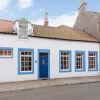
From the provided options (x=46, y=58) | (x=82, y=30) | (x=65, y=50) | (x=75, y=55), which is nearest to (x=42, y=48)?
(x=46, y=58)

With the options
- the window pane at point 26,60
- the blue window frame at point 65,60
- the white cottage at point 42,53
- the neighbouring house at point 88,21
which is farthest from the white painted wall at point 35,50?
the neighbouring house at point 88,21

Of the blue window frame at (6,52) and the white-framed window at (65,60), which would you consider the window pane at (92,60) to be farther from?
the blue window frame at (6,52)

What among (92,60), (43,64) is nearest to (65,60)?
(43,64)

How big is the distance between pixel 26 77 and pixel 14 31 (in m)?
4.21

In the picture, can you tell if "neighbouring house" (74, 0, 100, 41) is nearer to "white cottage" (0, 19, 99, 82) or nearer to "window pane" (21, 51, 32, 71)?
"white cottage" (0, 19, 99, 82)

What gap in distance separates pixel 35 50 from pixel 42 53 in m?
1.08

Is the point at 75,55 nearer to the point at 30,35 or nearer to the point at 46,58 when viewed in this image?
the point at 46,58

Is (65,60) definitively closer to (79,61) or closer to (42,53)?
(79,61)

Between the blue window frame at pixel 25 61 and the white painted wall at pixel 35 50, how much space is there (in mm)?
299

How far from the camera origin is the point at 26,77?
18453 mm

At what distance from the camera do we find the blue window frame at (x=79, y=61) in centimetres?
2183

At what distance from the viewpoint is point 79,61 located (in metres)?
22.2

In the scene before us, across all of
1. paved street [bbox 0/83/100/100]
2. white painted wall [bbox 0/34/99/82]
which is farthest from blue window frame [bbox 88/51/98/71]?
paved street [bbox 0/83/100/100]

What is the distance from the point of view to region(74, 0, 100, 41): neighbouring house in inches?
958
